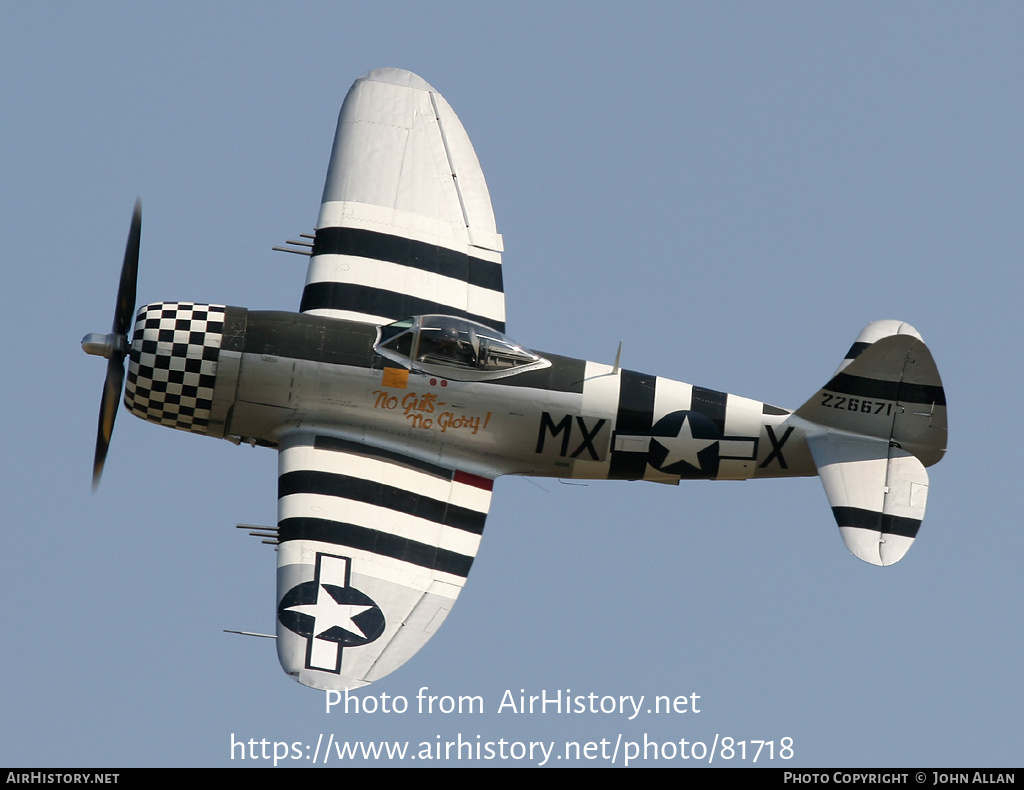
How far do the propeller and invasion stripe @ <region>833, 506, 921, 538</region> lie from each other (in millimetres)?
9085

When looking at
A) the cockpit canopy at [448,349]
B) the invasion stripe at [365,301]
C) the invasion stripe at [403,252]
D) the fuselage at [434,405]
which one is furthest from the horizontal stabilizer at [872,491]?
the invasion stripe at [365,301]

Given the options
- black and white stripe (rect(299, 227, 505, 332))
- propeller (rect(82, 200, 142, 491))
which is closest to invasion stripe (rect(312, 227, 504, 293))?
black and white stripe (rect(299, 227, 505, 332))

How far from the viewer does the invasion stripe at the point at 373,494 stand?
2000 cm

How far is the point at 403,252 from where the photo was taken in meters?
22.2

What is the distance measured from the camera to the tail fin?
20453mm

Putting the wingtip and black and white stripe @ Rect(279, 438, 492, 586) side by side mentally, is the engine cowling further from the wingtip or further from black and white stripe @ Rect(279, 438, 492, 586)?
the wingtip

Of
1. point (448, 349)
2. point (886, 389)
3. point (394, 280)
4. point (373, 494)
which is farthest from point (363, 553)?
point (886, 389)

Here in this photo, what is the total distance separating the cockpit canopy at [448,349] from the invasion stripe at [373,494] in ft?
5.08

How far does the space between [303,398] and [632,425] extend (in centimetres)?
412

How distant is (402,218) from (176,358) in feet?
13.0

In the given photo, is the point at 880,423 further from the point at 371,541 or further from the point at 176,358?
the point at 176,358

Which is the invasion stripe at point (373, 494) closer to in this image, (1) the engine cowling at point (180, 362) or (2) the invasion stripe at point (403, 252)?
(1) the engine cowling at point (180, 362)

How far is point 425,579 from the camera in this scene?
19.5 metres
